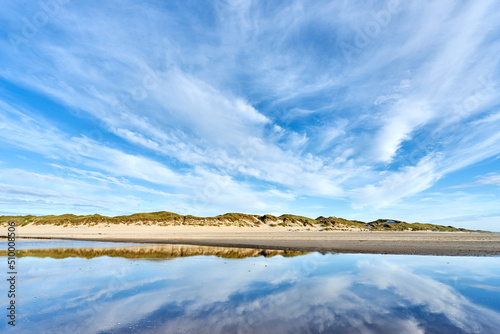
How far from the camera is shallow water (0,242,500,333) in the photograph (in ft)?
22.8

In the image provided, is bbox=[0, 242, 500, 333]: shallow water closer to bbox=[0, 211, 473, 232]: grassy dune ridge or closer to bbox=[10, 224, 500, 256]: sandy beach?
bbox=[10, 224, 500, 256]: sandy beach

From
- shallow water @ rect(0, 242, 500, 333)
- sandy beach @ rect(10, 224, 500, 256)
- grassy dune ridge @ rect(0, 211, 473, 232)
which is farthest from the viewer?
grassy dune ridge @ rect(0, 211, 473, 232)

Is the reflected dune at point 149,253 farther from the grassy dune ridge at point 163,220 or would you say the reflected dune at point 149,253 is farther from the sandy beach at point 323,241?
the grassy dune ridge at point 163,220

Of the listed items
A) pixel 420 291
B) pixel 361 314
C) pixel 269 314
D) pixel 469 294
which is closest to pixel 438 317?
pixel 361 314

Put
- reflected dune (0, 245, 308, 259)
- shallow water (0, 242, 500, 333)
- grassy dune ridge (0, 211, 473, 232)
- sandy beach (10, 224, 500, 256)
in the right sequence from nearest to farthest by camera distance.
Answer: shallow water (0, 242, 500, 333), reflected dune (0, 245, 308, 259), sandy beach (10, 224, 500, 256), grassy dune ridge (0, 211, 473, 232)

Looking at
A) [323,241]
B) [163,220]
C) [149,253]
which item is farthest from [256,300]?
[163,220]

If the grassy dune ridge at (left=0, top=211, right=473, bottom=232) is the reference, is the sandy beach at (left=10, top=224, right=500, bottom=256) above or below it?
below

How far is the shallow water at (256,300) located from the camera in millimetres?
6961

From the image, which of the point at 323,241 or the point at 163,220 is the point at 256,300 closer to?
the point at 323,241

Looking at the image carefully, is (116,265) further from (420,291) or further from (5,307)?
(420,291)

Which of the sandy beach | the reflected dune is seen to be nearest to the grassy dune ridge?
the sandy beach

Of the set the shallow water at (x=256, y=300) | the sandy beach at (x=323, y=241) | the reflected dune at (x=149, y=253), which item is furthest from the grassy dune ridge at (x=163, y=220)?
the shallow water at (x=256, y=300)

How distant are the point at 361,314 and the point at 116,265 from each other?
15.8 meters

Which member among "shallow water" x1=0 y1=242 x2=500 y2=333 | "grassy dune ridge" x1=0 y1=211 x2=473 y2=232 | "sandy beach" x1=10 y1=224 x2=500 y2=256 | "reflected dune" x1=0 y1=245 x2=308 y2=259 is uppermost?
"grassy dune ridge" x1=0 y1=211 x2=473 y2=232
